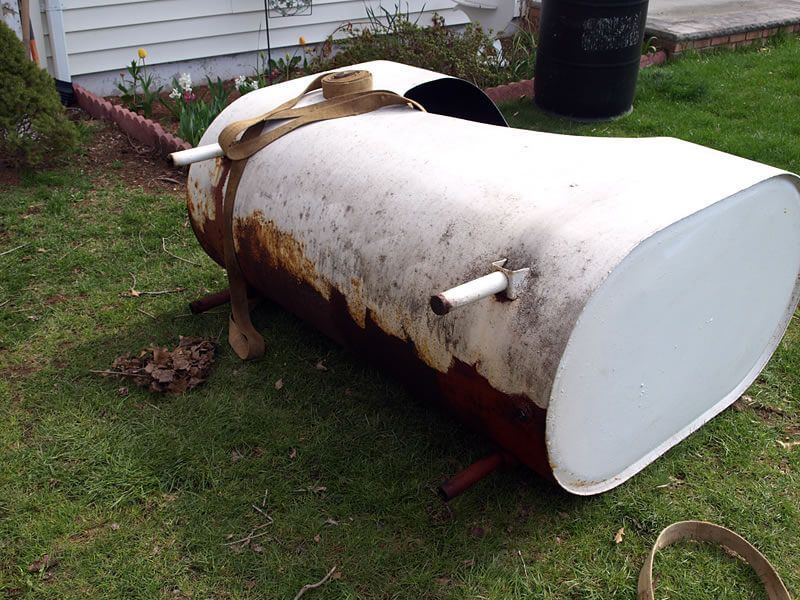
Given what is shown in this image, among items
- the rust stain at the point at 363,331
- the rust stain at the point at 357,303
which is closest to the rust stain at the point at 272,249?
the rust stain at the point at 363,331

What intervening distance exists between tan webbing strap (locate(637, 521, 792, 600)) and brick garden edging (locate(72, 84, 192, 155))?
392cm

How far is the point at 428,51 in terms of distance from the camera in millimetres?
6586

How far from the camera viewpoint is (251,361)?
342 centimetres

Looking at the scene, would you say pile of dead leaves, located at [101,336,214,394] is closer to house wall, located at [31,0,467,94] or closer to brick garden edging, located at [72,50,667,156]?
brick garden edging, located at [72,50,667,156]

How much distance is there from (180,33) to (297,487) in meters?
5.10

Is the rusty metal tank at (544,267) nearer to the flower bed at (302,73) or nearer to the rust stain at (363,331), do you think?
the rust stain at (363,331)

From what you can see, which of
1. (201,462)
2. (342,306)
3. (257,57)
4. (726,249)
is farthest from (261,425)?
(257,57)

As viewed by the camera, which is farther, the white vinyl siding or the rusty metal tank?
the white vinyl siding

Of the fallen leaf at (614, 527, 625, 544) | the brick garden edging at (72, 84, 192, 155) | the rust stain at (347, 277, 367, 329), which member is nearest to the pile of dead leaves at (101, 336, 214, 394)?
the rust stain at (347, 277, 367, 329)

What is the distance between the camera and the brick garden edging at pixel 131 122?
5426mm

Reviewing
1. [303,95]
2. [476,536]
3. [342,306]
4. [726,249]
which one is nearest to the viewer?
[726,249]

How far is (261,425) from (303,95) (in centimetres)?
132

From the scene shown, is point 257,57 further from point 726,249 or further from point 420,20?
point 726,249

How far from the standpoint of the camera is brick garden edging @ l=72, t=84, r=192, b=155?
543 cm
